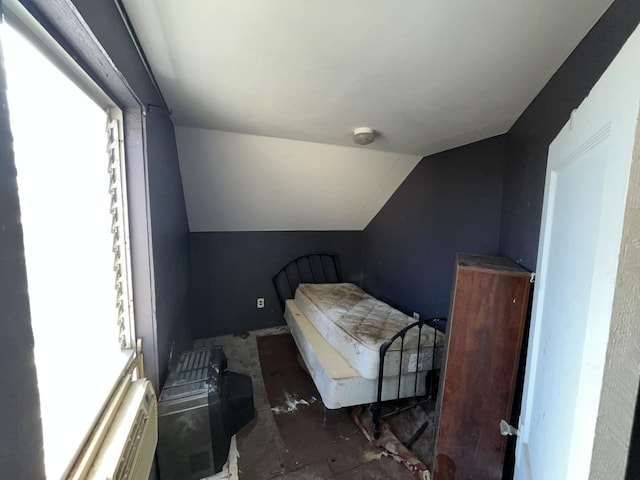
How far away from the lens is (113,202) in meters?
1.17

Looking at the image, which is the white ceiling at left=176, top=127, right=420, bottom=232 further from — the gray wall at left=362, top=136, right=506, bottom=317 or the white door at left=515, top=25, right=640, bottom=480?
the white door at left=515, top=25, right=640, bottom=480

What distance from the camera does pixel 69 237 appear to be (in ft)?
2.82

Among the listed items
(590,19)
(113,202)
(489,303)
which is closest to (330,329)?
(489,303)

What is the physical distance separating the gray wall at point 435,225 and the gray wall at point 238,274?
0.98 metres

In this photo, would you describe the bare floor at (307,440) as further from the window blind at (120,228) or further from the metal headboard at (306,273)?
the metal headboard at (306,273)

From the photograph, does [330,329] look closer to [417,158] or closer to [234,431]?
[234,431]

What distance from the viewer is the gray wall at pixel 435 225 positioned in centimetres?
203

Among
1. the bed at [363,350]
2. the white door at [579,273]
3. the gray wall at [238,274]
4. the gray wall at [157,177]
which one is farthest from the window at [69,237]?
the gray wall at [238,274]

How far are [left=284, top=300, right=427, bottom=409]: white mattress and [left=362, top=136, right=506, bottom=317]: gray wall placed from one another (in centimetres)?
81

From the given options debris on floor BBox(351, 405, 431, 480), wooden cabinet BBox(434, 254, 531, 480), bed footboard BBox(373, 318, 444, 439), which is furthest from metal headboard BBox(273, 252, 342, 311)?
wooden cabinet BBox(434, 254, 531, 480)

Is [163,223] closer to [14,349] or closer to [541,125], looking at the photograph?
[14,349]

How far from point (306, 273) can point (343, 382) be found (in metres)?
2.05

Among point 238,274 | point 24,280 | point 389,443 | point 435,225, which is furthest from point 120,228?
point 435,225

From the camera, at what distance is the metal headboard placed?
356cm
